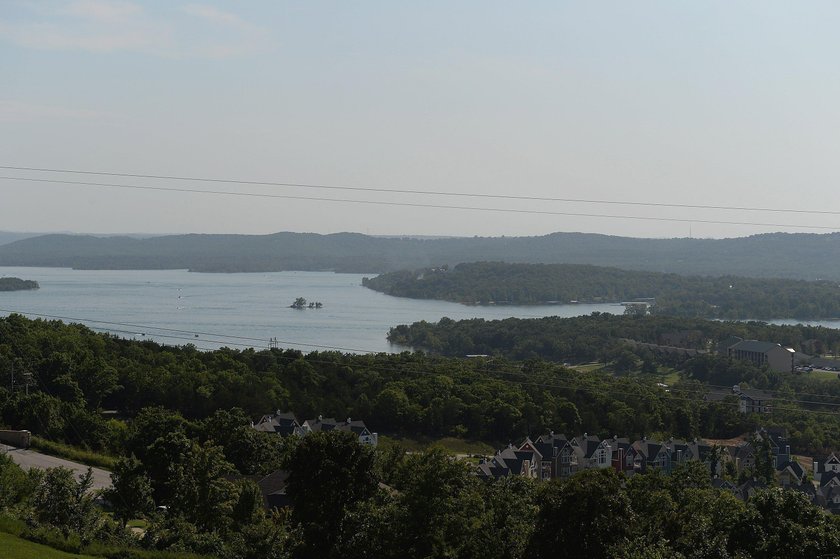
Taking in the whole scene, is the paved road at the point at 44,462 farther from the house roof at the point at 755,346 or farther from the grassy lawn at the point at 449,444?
the house roof at the point at 755,346

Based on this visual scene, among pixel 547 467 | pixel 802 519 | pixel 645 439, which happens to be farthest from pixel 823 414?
pixel 802 519

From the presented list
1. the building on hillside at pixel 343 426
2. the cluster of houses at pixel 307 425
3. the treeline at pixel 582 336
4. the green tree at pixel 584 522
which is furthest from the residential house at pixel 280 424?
the treeline at pixel 582 336

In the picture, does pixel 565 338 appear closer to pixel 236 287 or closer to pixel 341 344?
pixel 341 344

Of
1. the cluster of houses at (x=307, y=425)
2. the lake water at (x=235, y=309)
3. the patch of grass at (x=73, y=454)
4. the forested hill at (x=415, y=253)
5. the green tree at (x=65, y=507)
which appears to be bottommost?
the cluster of houses at (x=307, y=425)

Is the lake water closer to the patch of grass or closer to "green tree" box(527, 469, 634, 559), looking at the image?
the patch of grass

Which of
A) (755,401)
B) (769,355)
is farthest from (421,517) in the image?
(769,355)

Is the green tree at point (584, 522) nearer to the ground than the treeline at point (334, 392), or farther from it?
farther from it
